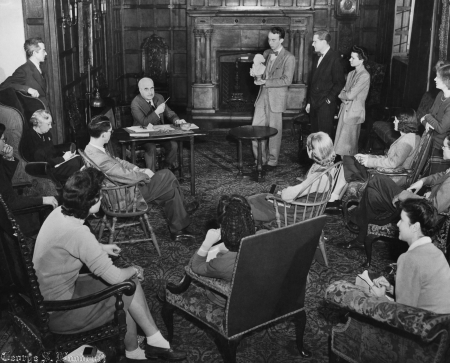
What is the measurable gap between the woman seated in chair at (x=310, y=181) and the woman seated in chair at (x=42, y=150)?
1882mm

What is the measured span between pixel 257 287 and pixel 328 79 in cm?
493

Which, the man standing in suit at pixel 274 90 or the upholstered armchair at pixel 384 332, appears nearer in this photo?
the upholstered armchair at pixel 384 332

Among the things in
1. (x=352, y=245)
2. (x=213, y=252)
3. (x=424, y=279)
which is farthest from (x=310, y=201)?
Answer: (x=424, y=279)

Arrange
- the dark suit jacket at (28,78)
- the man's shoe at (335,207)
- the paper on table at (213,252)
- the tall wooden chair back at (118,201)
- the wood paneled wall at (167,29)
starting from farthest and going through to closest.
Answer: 1. the wood paneled wall at (167,29)
2. the dark suit jacket at (28,78)
3. the man's shoe at (335,207)
4. the tall wooden chair back at (118,201)
5. the paper on table at (213,252)

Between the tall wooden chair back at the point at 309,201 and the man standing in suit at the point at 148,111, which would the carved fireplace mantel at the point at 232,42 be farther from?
the tall wooden chair back at the point at 309,201

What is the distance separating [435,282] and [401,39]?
816cm

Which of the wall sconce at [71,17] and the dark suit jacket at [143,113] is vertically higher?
the wall sconce at [71,17]

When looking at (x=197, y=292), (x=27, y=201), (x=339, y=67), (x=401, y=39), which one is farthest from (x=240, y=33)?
(x=197, y=292)

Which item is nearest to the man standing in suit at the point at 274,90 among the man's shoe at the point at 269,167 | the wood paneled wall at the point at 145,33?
the man's shoe at the point at 269,167

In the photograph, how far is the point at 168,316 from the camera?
411 centimetres

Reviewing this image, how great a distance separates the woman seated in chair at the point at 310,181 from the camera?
5117 millimetres

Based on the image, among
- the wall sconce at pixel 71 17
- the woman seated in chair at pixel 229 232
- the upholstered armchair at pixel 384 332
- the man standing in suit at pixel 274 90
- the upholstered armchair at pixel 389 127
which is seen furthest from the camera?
the wall sconce at pixel 71 17

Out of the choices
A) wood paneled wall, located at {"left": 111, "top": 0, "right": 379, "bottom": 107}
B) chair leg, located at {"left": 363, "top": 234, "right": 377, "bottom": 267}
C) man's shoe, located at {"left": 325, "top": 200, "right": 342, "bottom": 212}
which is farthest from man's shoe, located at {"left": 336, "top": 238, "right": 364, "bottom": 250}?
wood paneled wall, located at {"left": 111, "top": 0, "right": 379, "bottom": 107}

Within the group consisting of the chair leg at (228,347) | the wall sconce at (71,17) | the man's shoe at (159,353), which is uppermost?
the wall sconce at (71,17)
